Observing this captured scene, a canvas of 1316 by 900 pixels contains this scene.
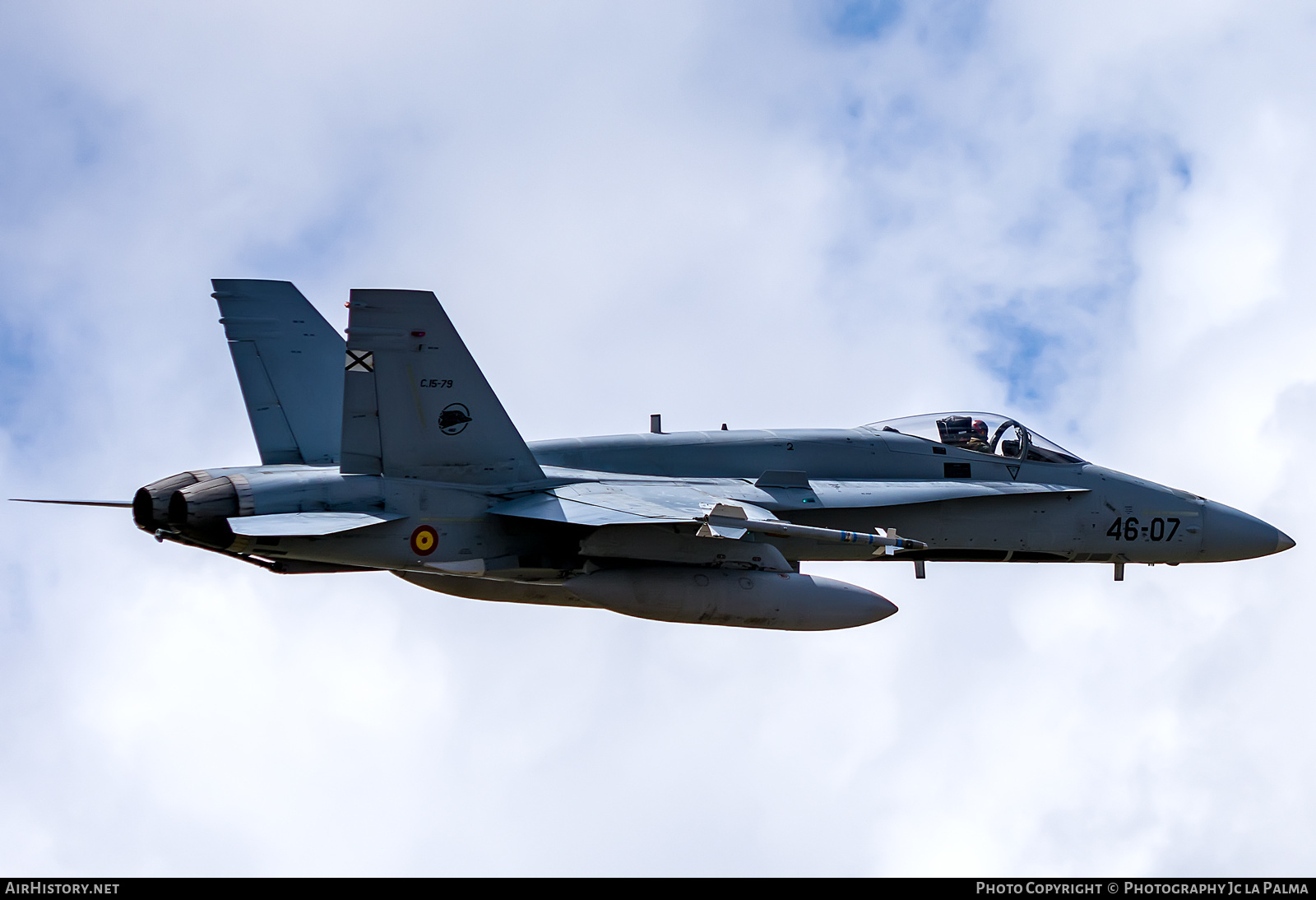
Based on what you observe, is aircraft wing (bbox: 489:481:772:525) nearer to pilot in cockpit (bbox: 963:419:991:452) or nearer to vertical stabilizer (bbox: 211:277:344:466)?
vertical stabilizer (bbox: 211:277:344:466)

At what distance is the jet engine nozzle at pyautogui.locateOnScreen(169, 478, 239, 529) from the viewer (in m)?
15.3

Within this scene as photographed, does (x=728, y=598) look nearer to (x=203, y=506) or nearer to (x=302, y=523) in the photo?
(x=302, y=523)

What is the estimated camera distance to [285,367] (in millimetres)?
18547

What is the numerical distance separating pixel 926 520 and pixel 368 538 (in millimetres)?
6766

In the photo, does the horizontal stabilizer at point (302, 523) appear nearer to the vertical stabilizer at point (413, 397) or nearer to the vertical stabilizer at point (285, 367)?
the vertical stabilizer at point (413, 397)

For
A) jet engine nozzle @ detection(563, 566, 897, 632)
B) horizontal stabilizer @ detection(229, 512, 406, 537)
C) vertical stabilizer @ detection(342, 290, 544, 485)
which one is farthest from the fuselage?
jet engine nozzle @ detection(563, 566, 897, 632)

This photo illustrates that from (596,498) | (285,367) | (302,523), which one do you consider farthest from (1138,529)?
(285,367)

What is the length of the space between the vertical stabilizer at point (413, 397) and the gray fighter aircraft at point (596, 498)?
20 mm

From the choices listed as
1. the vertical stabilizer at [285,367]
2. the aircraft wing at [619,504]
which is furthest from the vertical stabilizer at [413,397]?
the vertical stabilizer at [285,367]

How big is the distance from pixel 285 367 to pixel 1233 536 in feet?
39.9

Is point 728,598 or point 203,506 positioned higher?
point 203,506

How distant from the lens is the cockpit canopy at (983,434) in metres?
19.2

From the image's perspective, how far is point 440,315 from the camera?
1598cm

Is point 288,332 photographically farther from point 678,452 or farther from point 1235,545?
point 1235,545
